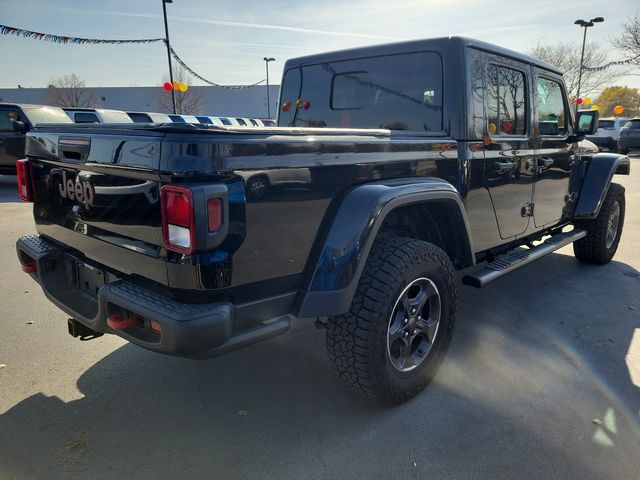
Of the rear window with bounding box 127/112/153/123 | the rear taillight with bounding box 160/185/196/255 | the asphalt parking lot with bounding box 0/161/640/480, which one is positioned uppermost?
the rear window with bounding box 127/112/153/123

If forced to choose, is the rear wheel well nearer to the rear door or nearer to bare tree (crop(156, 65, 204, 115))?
the rear door

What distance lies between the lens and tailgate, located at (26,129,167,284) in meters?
1.90

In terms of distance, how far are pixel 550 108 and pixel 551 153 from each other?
0.45 meters

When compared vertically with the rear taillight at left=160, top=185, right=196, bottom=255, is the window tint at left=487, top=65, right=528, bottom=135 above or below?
above

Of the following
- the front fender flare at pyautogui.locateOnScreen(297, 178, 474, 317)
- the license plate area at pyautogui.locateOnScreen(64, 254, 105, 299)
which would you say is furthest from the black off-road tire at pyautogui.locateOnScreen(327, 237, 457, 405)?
the license plate area at pyautogui.locateOnScreen(64, 254, 105, 299)

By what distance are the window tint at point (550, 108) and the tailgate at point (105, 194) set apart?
127 inches

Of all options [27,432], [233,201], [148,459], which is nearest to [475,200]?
[233,201]

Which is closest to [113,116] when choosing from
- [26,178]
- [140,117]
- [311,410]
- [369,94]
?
[140,117]

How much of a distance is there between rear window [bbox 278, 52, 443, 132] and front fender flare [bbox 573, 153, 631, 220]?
2.42m

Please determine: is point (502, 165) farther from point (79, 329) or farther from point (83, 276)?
point (79, 329)

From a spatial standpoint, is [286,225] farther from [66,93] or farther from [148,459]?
[66,93]

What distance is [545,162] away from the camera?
3.88 m

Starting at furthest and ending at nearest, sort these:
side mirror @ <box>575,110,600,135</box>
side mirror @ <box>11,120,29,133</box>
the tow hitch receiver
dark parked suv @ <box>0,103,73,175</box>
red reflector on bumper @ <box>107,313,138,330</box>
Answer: dark parked suv @ <box>0,103,73,175</box>, side mirror @ <box>11,120,29,133</box>, side mirror @ <box>575,110,600,135</box>, the tow hitch receiver, red reflector on bumper @ <box>107,313,138,330</box>

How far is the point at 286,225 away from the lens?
2.06 meters
